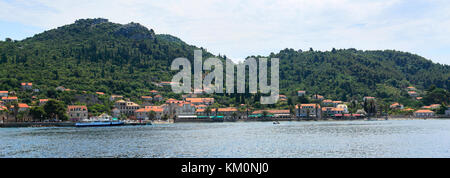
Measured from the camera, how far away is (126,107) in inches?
5743

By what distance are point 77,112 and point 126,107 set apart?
22450 mm

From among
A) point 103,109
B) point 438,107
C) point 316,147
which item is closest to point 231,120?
point 103,109

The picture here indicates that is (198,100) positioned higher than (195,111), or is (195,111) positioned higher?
(198,100)

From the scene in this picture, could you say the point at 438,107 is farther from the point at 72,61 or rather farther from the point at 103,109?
the point at 72,61

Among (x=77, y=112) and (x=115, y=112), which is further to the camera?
(x=115, y=112)

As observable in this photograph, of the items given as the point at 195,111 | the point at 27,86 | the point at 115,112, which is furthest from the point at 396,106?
the point at 27,86

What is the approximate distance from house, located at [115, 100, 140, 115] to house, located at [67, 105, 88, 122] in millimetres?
16696

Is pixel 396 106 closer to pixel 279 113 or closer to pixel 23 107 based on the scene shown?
pixel 279 113

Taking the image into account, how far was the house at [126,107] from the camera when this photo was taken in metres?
144

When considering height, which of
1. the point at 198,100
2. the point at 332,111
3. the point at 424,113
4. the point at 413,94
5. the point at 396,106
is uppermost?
the point at 413,94

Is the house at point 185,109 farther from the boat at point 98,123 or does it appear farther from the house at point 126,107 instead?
the boat at point 98,123

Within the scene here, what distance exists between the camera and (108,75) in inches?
7032

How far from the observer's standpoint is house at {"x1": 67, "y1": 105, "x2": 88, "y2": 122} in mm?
125125
